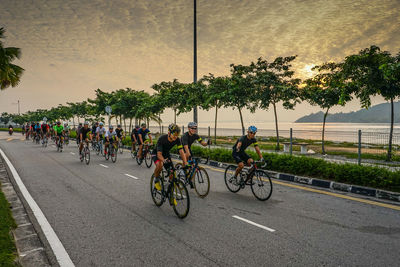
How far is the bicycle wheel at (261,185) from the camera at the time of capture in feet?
23.0

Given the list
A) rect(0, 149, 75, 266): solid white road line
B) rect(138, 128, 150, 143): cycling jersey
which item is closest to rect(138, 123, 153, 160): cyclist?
rect(138, 128, 150, 143): cycling jersey

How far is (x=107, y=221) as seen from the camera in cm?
546

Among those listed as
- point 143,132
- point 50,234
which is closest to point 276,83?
point 143,132

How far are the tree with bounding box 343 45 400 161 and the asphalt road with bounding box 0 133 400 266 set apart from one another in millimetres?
7784

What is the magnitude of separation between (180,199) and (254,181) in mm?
2517

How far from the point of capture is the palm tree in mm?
14234

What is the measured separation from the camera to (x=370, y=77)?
12898mm

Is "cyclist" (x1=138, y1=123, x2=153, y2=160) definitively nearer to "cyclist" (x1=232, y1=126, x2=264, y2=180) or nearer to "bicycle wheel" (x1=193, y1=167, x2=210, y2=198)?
"bicycle wheel" (x1=193, y1=167, x2=210, y2=198)

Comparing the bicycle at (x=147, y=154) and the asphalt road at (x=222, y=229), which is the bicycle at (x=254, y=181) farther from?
the bicycle at (x=147, y=154)

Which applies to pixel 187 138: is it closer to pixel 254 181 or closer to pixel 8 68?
pixel 254 181

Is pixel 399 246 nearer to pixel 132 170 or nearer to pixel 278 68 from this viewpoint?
pixel 132 170

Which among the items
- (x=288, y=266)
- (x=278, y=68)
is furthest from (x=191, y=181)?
(x=278, y=68)

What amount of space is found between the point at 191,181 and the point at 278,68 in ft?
49.3

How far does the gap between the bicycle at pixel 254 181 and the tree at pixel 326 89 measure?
778cm
